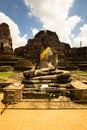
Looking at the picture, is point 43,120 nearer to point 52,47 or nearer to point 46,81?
point 46,81

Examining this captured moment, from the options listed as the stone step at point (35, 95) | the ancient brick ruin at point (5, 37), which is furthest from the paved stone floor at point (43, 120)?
the ancient brick ruin at point (5, 37)

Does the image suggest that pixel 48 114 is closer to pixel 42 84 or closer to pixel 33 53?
pixel 42 84

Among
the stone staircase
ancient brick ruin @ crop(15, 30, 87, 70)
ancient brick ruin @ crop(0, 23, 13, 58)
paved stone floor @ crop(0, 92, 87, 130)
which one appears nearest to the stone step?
the stone staircase

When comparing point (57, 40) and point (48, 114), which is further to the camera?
point (57, 40)

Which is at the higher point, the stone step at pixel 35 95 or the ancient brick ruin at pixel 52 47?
the ancient brick ruin at pixel 52 47

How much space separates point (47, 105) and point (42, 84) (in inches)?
83.9

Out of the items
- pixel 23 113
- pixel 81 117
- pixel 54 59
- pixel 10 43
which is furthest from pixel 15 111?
pixel 10 43

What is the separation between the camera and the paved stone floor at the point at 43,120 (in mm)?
4367

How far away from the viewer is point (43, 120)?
15.9 feet

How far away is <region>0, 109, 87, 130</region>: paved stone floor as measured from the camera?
14.3 ft

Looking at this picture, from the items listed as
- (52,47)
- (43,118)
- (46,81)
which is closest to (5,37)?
(52,47)

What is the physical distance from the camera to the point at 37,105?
6.23 meters

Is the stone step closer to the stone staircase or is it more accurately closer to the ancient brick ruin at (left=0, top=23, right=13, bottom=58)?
the stone staircase

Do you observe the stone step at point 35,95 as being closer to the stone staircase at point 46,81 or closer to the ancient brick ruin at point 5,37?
the stone staircase at point 46,81
